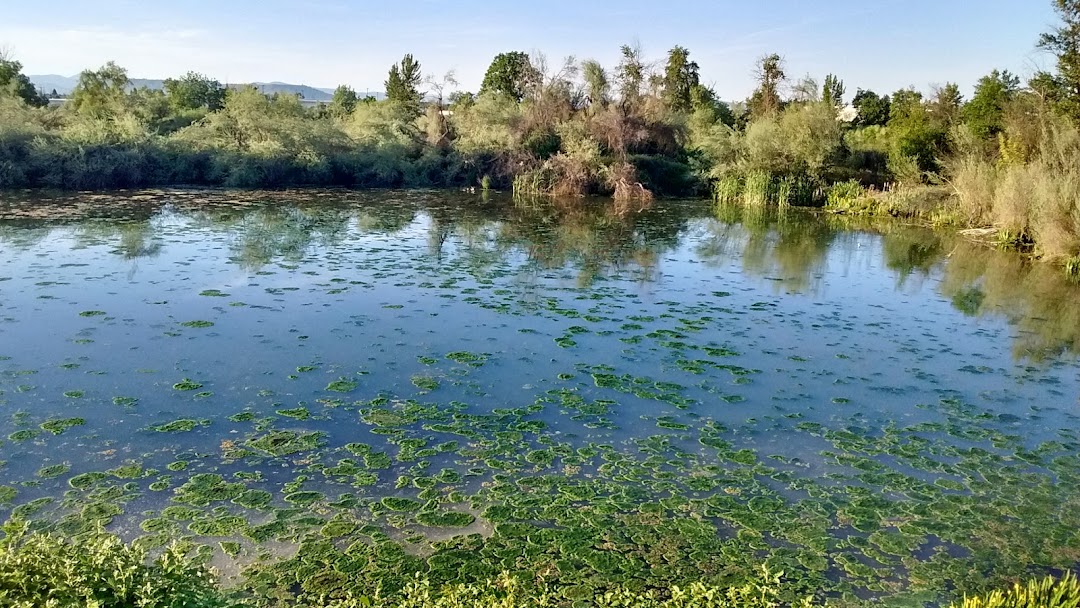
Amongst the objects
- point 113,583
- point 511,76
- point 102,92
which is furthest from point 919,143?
point 102,92

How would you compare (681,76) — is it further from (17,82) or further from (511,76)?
(17,82)

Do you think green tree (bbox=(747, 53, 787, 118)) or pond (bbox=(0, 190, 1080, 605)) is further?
green tree (bbox=(747, 53, 787, 118))

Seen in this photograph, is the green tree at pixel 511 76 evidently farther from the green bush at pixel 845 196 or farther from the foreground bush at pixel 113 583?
the foreground bush at pixel 113 583

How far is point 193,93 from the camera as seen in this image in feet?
130

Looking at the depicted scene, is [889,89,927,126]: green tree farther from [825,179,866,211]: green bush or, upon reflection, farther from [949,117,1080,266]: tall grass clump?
[949,117,1080,266]: tall grass clump

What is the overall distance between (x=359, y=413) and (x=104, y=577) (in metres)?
4.40

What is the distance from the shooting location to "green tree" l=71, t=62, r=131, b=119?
31.4 meters

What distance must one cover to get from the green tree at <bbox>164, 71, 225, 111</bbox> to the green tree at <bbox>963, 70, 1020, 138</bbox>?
33.3m

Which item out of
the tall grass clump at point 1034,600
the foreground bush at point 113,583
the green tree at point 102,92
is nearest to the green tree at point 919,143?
Answer: the tall grass clump at point 1034,600

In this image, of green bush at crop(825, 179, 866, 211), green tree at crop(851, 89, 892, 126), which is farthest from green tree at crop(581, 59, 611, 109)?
green tree at crop(851, 89, 892, 126)

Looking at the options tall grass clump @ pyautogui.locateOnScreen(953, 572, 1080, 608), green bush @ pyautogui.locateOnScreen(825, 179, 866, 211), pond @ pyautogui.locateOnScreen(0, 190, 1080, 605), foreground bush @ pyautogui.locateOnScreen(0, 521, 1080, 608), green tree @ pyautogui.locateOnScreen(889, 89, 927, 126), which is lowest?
pond @ pyautogui.locateOnScreen(0, 190, 1080, 605)

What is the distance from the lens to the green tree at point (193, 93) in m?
38.3

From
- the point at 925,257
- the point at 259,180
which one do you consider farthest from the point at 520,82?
the point at 925,257

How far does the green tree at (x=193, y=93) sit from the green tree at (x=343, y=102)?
5.71 meters
